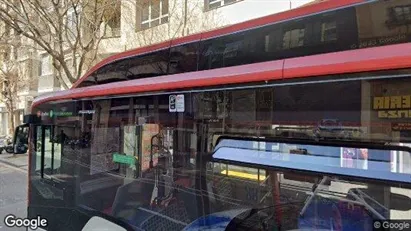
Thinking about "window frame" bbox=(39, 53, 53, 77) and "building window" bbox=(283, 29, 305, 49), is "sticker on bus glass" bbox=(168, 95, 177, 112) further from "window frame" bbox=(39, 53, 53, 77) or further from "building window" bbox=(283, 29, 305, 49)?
"window frame" bbox=(39, 53, 53, 77)

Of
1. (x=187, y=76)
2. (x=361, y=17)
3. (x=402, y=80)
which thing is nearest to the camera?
(x=402, y=80)

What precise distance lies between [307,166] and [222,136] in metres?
0.56

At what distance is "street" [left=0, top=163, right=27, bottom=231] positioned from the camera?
6475mm

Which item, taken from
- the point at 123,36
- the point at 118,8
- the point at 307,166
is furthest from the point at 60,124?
the point at 123,36

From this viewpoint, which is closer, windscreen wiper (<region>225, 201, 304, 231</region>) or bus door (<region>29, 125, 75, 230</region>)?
windscreen wiper (<region>225, 201, 304, 231</region>)

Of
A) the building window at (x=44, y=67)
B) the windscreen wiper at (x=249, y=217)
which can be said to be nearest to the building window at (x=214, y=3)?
the windscreen wiper at (x=249, y=217)

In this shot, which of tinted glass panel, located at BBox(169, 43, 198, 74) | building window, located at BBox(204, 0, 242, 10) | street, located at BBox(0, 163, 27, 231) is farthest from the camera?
building window, located at BBox(204, 0, 242, 10)

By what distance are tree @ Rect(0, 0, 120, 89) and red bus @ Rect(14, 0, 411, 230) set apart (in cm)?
886

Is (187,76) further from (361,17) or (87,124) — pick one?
(87,124)

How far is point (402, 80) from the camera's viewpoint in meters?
1.36

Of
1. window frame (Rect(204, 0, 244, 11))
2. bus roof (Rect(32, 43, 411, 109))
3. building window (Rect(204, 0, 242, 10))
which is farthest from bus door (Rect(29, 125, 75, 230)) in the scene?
building window (Rect(204, 0, 242, 10))

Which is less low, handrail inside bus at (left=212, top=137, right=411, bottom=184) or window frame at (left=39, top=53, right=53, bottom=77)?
window frame at (left=39, top=53, right=53, bottom=77)

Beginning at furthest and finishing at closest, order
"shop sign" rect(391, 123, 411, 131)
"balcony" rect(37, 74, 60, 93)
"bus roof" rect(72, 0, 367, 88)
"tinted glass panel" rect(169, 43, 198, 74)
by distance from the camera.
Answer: "balcony" rect(37, 74, 60, 93) → "tinted glass panel" rect(169, 43, 198, 74) → "bus roof" rect(72, 0, 367, 88) → "shop sign" rect(391, 123, 411, 131)

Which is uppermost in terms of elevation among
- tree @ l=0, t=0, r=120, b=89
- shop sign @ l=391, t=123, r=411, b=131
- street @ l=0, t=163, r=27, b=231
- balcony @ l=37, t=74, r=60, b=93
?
tree @ l=0, t=0, r=120, b=89
